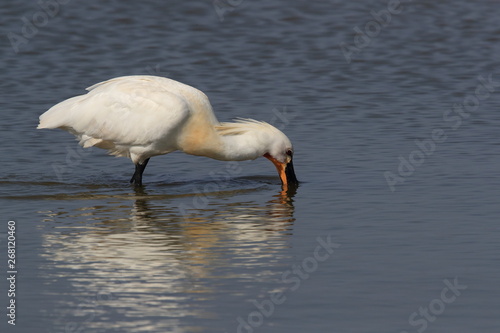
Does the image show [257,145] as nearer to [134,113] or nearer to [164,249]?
[134,113]

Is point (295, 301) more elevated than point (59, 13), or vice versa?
point (295, 301)

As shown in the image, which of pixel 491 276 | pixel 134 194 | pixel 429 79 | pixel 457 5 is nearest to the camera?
pixel 491 276

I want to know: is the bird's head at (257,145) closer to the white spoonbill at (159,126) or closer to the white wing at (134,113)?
the white spoonbill at (159,126)

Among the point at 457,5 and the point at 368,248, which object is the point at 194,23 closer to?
the point at 457,5

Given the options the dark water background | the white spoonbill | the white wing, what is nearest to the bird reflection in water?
the dark water background

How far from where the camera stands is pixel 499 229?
10977 mm

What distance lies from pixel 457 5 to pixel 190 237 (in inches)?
624

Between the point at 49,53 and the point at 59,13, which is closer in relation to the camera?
the point at 49,53

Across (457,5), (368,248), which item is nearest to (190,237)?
(368,248)

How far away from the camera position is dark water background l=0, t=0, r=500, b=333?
28.9 feet

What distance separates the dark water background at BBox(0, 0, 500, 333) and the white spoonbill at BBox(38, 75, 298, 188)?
0.44 meters

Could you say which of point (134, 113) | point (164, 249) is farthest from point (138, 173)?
point (164, 249)

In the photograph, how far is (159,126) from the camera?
1299 centimetres

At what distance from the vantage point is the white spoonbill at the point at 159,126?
1306cm
